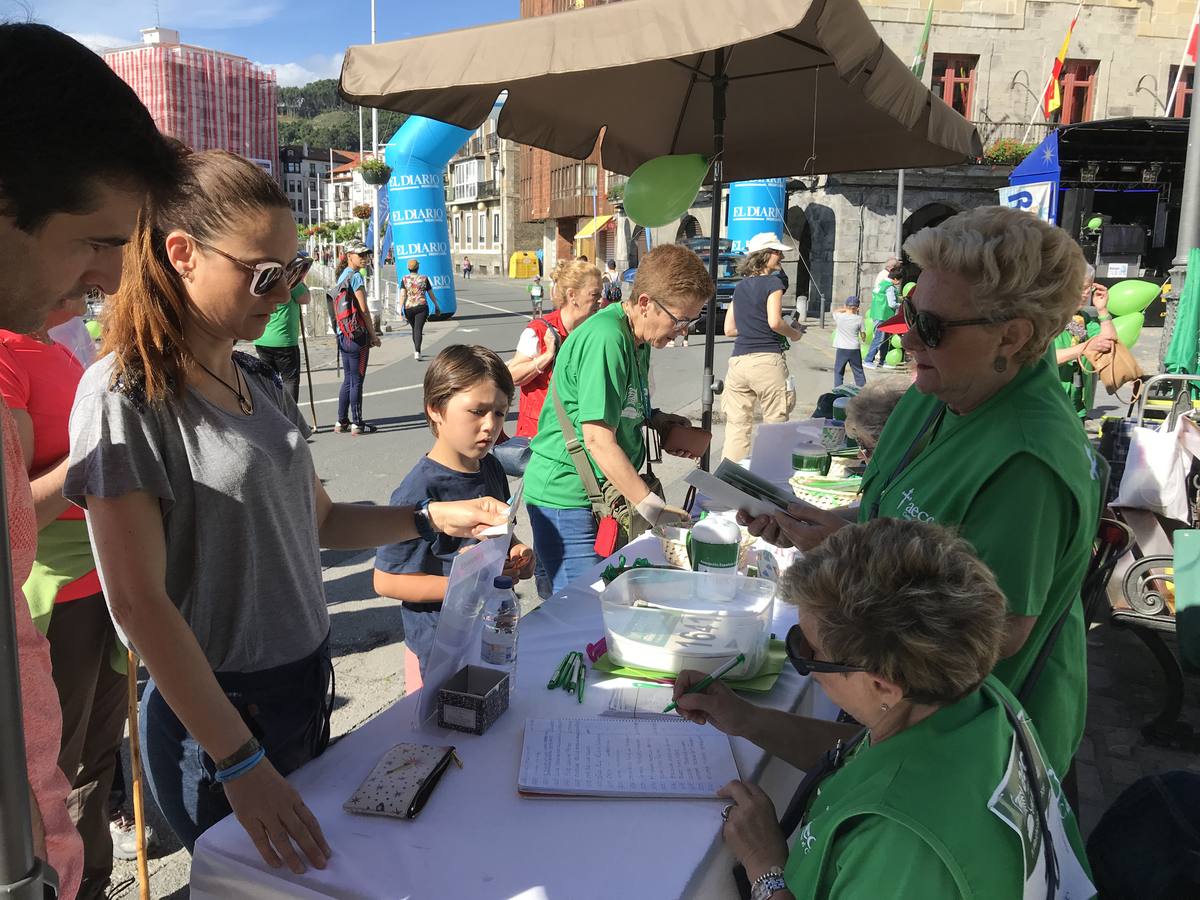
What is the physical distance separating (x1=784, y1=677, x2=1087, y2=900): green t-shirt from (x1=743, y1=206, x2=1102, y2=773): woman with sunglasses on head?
0.36m

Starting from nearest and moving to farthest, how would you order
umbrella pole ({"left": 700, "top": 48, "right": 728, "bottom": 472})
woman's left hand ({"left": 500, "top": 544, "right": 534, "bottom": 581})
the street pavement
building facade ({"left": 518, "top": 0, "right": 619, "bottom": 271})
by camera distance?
1. woman's left hand ({"left": 500, "top": 544, "right": 534, "bottom": 581})
2. the street pavement
3. umbrella pole ({"left": 700, "top": 48, "right": 728, "bottom": 472})
4. building facade ({"left": 518, "top": 0, "right": 619, "bottom": 271})

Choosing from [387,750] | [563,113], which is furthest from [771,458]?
[387,750]

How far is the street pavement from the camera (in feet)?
11.2

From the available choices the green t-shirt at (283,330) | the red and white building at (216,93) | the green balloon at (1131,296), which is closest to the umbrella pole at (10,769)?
the green t-shirt at (283,330)

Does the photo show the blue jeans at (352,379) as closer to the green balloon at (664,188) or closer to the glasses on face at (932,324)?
the green balloon at (664,188)

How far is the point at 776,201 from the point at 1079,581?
1963 cm

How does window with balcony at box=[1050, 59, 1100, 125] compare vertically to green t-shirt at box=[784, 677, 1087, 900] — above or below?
above

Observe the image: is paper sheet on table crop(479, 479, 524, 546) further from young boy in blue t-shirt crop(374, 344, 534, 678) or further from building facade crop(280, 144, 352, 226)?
building facade crop(280, 144, 352, 226)

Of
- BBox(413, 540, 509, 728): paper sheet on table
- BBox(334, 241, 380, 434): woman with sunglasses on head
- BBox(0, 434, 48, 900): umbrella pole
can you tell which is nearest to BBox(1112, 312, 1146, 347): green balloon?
BBox(334, 241, 380, 434): woman with sunglasses on head

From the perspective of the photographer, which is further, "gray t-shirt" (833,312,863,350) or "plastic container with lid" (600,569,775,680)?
"gray t-shirt" (833,312,863,350)

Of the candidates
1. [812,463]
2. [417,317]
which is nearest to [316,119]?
[417,317]

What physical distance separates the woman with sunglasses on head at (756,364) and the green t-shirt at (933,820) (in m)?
5.90

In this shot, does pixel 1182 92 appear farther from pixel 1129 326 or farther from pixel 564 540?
pixel 564 540

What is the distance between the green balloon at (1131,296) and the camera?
25.8ft
